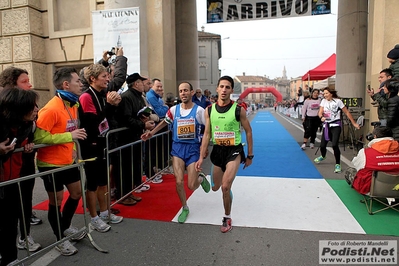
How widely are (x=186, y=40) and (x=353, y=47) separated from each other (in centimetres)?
662

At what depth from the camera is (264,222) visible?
3.92 metres

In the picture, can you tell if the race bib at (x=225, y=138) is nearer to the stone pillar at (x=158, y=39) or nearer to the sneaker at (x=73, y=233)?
the sneaker at (x=73, y=233)

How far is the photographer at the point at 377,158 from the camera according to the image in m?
4.01

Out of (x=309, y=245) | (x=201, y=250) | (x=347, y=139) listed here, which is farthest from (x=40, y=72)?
(x=347, y=139)

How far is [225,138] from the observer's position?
3.72 m

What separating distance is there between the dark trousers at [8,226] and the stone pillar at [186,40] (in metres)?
10.8

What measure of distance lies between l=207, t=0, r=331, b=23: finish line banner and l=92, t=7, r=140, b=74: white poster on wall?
310 inches

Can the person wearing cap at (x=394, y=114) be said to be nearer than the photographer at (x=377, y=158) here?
No

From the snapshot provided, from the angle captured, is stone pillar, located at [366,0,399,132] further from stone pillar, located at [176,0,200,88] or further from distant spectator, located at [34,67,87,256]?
stone pillar, located at [176,0,200,88]

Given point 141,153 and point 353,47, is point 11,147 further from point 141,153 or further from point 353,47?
point 353,47

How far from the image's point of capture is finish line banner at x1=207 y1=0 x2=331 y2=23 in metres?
13.1

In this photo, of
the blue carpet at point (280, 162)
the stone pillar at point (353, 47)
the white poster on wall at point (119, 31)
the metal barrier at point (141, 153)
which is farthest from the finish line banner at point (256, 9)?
the metal barrier at point (141, 153)

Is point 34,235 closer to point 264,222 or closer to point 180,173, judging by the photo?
point 180,173

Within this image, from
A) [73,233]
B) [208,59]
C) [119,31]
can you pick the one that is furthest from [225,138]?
[208,59]
